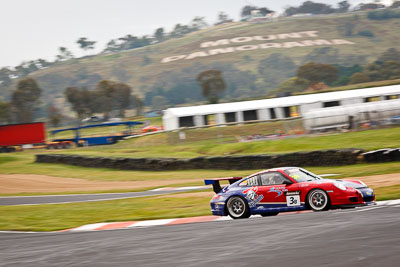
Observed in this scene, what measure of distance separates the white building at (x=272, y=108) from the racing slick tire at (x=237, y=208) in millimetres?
35256

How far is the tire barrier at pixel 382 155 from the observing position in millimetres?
22000

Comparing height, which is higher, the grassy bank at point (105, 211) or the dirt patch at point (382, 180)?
the dirt patch at point (382, 180)

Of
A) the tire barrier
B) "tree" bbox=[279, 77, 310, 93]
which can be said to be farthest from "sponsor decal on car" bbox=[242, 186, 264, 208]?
"tree" bbox=[279, 77, 310, 93]

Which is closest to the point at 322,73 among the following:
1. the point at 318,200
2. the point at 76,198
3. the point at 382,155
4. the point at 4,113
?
the point at 4,113

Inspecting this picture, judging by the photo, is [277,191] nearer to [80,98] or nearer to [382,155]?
[382,155]

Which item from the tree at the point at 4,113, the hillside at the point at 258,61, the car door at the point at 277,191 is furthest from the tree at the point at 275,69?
the car door at the point at 277,191

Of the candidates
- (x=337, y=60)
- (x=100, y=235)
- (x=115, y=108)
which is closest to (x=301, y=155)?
(x=100, y=235)

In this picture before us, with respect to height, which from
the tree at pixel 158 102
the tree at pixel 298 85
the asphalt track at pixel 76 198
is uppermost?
the tree at pixel 158 102

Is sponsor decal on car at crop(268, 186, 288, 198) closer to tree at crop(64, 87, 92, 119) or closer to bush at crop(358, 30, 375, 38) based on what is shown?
tree at crop(64, 87, 92, 119)

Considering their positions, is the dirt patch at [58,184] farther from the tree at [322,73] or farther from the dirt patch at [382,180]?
the tree at [322,73]

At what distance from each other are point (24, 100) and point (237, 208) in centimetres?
11583

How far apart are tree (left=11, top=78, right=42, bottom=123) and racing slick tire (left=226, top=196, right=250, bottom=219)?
11266 cm

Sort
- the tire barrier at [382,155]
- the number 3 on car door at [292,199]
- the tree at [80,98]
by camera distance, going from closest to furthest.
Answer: the number 3 on car door at [292,199] → the tire barrier at [382,155] → the tree at [80,98]

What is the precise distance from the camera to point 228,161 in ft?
91.2
